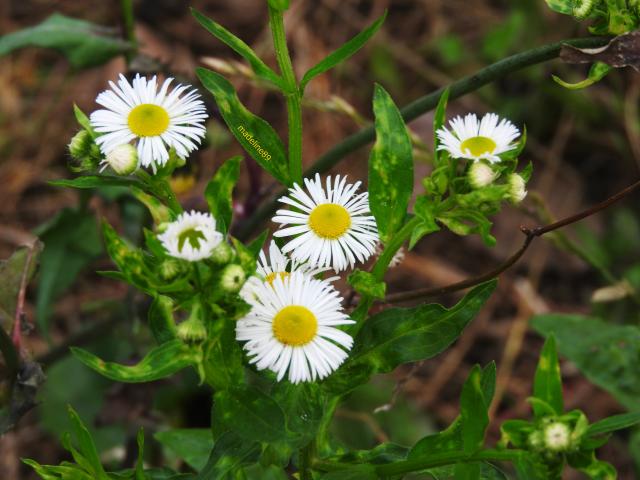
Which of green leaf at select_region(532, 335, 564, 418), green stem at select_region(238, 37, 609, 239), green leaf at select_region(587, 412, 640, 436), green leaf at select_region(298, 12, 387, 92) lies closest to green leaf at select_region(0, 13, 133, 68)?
green stem at select_region(238, 37, 609, 239)

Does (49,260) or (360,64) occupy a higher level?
(360,64)

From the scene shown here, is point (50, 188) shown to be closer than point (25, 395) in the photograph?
No

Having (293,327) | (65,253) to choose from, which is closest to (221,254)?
(293,327)

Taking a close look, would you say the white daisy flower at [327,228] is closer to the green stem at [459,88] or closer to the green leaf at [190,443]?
the green stem at [459,88]

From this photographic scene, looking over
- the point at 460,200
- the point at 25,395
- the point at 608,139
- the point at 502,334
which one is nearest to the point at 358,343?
the point at 460,200

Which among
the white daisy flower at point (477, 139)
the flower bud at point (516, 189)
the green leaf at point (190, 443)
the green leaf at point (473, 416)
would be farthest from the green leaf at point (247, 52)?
the green leaf at point (190, 443)

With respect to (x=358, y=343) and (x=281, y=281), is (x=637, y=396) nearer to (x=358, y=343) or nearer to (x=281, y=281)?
(x=358, y=343)
